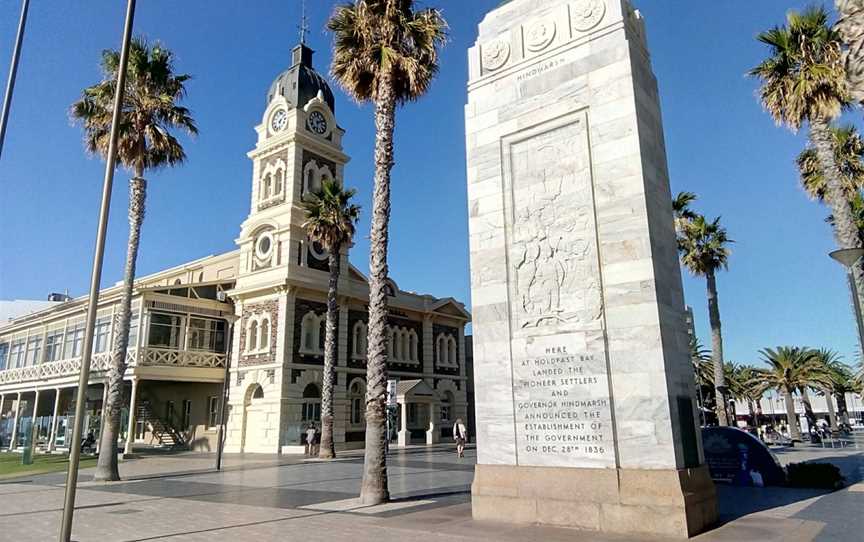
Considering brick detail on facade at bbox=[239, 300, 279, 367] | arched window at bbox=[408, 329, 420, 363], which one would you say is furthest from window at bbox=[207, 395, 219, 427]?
arched window at bbox=[408, 329, 420, 363]

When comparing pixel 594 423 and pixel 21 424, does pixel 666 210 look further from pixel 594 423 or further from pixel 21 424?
pixel 21 424

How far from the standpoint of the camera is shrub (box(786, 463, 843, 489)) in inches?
550

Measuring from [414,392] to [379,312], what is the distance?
24364mm

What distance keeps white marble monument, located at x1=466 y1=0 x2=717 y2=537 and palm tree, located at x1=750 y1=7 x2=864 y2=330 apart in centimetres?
868

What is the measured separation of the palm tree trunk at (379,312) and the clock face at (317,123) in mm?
22381

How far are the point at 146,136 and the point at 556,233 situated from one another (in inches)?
660

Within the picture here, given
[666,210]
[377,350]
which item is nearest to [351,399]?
[377,350]

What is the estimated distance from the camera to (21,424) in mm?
41062

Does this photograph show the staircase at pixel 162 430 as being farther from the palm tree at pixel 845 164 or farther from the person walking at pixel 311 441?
the palm tree at pixel 845 164

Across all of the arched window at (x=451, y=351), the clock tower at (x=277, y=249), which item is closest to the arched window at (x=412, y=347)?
the arched window at (x=451, y=351)

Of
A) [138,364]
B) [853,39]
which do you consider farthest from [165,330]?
[853,39]

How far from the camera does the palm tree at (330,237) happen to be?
1097 inches

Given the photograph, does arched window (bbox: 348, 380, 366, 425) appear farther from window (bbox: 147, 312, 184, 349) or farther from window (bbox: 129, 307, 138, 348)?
window (bbox: 129, 307, 138, 348)

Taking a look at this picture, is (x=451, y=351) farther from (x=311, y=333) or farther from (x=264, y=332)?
(x=264, y=332)
